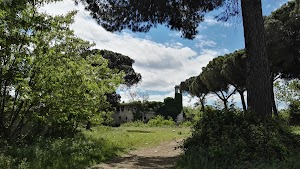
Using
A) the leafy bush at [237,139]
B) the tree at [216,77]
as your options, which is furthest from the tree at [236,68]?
the leafy bush at [237,139]

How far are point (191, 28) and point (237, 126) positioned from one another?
18.3ft

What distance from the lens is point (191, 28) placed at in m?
12.4

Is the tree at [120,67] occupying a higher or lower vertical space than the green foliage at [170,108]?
higher

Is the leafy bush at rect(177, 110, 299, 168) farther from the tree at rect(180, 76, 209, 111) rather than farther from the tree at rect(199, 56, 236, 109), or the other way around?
the tree at rect(180, 76, 209, 111)

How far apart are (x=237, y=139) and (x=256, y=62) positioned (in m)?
2.79

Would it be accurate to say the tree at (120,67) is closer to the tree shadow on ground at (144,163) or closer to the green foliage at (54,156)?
the green foliage at (54,156)

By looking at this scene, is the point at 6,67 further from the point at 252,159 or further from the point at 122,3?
the point at 252,159

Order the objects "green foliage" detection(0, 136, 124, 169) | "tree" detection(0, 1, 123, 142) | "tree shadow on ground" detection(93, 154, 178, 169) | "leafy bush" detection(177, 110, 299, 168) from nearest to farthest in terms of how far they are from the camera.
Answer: "leafy bush" detection(177, 110, 299, 168) → "green foliage" detection(0, 136, 124, 169) → "tree shadow on ground" detection(93, 154, 178, 169) → "tree" detection(0, 1, 123, 142)

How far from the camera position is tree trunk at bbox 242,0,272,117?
888 cm

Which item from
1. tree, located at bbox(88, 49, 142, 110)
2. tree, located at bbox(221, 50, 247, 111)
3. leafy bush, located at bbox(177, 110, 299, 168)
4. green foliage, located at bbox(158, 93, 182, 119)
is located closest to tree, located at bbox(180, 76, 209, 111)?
green foliage, located at bbox(158, 93, 182, 119)

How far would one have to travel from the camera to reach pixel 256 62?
905 cm

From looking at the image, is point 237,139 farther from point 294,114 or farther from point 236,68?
point 236,68

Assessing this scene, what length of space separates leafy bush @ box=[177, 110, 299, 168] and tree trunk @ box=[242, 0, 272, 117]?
710mm

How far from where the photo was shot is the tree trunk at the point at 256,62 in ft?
29.1
